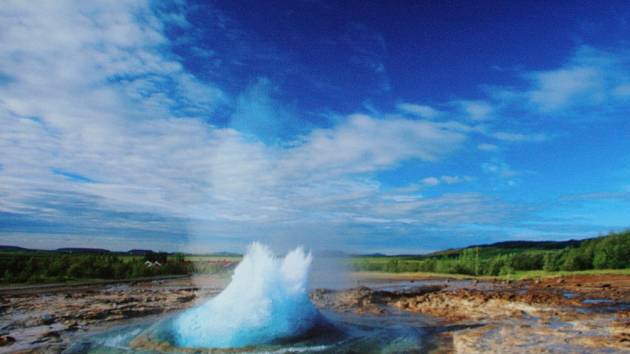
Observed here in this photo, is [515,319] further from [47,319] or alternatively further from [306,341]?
[47,319]

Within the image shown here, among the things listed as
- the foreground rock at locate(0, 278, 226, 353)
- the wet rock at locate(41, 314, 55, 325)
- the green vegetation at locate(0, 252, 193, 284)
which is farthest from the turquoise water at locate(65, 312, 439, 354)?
the green vegetation at locate(0, 252, 193, 284)

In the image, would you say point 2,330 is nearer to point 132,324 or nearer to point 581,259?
point 132,324

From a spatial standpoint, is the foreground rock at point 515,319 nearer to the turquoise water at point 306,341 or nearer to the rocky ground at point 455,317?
the rocky ground at point 455,317

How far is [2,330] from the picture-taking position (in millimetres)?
15484

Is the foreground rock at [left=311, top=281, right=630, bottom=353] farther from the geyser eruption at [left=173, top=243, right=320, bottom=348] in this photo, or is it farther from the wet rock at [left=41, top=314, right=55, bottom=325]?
the wet rock at [left=41, top=314, right=55, bottom=325]

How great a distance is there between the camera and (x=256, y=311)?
44.7 ft

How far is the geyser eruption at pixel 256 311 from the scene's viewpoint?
12.7 metres

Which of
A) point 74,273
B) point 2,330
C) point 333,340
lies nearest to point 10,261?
point 74,273

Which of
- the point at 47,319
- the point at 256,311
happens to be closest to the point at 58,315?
the point at 47,319

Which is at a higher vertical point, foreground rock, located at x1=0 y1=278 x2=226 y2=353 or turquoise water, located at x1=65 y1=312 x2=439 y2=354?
turquoise water, located at x1=65 y1=312 x2=439 y2=354

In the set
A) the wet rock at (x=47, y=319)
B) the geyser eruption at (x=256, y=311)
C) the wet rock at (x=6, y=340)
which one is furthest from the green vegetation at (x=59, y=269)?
the geyser eruption at (x=256, y=311)

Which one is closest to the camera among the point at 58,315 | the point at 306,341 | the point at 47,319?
the point at 306,341

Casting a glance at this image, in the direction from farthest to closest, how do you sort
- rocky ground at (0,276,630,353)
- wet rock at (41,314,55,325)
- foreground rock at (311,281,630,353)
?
wet rock at (41,314,55,325) < rocky ground at (0,276,630,353) < foreground rock at (311,281,630,353)

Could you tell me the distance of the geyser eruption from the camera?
12.7 meters
